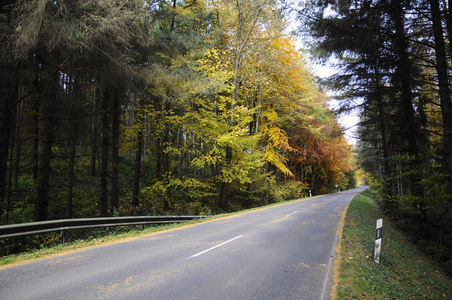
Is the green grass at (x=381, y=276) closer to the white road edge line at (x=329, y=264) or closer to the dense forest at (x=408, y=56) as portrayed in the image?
the white road edge line at (x=329, y=264)

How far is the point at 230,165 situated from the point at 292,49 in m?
11.6

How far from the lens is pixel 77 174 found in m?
19.9

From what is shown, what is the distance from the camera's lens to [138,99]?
696 inches

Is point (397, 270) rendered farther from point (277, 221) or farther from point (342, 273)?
point (277, 221)

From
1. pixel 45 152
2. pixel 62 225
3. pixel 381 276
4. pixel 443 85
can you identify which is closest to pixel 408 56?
pixel 443 85

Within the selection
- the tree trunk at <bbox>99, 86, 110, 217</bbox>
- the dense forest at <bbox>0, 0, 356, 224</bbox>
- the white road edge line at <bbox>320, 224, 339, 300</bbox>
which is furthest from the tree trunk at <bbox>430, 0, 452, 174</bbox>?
the tree trunk at <bbox>99, 86, 110, 217</bbox>

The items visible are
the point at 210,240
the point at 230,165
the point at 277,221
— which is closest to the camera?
the point at 210,240

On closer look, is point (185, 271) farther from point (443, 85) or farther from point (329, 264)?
point (443, 85)

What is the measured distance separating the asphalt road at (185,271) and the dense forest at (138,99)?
5024mm

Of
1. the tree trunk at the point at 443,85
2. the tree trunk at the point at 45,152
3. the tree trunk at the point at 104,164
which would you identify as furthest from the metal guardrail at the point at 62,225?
the tree trunk at the point at 443,85

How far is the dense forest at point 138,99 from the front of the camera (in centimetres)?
746

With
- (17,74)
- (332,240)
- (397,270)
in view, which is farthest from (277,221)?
(17,74)

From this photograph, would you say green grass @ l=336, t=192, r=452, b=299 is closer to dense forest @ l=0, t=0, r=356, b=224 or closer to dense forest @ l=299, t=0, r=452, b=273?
dense forest @ l=299, t=0, r=452, b=273

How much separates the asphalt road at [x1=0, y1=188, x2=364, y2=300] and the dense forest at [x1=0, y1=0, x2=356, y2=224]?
502 cm
